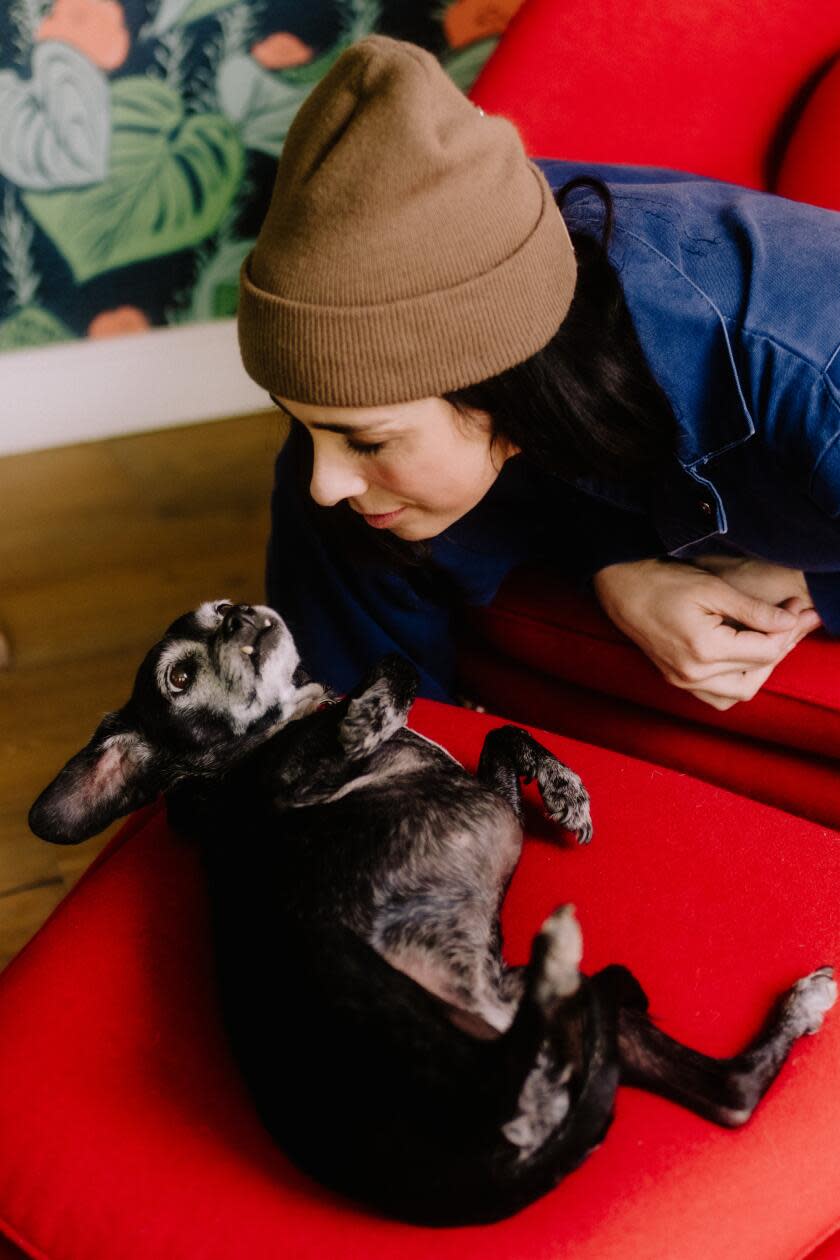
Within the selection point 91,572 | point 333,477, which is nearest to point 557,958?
point 333,477

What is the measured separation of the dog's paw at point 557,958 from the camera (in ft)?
3.12

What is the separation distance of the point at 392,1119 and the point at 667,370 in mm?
790

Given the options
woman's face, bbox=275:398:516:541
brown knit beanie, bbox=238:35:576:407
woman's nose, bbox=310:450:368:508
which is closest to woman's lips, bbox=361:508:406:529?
woman's face, bbox=275:398:516:541

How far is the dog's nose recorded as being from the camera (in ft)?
4.68

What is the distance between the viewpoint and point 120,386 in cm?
298

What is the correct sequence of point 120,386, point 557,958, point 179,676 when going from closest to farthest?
point 557,958 < point 179,676 < point 120,386

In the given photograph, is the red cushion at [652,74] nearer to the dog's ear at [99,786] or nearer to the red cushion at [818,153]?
the red cushion at [818,153]

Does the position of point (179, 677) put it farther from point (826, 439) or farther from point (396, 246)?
point (826, 439)

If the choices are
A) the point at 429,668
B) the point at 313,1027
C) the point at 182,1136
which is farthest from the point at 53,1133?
the point at 429,668

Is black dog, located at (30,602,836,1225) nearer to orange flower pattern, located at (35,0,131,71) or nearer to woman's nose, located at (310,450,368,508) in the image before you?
woman's nose, located at (310,450,368,508)

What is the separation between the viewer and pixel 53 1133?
1.13 m

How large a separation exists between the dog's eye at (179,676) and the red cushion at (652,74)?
3.35ft

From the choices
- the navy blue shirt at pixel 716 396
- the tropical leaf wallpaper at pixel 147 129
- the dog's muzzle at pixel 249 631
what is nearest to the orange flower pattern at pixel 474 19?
the tropical leaf wallpaper at pixel 147 129

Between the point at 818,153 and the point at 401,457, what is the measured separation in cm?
104
